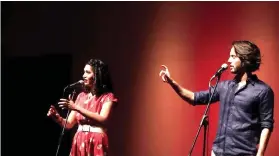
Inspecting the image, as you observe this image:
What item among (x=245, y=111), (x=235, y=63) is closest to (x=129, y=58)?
(x=235, y=63)

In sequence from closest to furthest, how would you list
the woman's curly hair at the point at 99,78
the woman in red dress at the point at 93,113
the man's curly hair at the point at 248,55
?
1. the man's curly hair at the point at 248,55
2. the woman in red dress at the point at 93,113
3. the woman's curly hair at the point at 99,78

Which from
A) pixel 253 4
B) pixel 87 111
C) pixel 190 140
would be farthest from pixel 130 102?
pixel 253 4

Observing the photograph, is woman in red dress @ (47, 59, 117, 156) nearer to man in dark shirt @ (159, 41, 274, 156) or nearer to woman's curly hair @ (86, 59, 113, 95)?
woman's curly hair @ (86, 59, 113, 95)

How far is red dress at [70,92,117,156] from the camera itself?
3.65 m

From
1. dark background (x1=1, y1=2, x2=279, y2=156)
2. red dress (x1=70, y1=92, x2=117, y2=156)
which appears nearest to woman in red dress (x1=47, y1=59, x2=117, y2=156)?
red dress (x1=70, y1=92, x2=117, y2=156)

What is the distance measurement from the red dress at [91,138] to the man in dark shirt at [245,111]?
93 cm

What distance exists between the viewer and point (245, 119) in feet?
10.1

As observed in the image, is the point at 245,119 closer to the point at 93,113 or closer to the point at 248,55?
the point at 248,55

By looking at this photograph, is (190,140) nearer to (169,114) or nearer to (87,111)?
(169,114)

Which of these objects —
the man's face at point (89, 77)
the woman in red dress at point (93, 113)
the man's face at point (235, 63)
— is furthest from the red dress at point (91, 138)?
the man's face at point (235, 63)

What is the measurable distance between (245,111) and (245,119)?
0.05 meters

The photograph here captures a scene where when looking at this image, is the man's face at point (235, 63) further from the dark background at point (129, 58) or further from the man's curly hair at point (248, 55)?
the dark background at point (129, 58)

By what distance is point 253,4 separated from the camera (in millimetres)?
4074

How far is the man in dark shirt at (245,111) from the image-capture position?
3045mm
